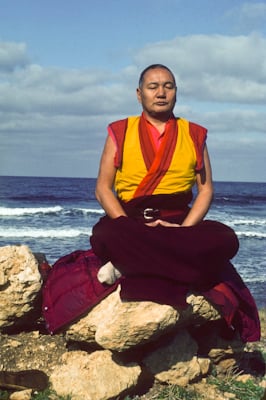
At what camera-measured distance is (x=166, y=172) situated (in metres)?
4.43

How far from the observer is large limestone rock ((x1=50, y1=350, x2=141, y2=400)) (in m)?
4.21

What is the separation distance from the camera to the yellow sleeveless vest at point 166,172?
14.5ft

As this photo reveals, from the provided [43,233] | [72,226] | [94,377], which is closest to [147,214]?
[94,377]

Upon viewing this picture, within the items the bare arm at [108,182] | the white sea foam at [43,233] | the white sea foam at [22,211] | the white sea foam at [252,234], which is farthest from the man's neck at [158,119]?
the white sea foam at [22,211]

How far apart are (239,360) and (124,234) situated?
6.31ft

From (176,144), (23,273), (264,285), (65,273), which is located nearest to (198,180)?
(176,144)

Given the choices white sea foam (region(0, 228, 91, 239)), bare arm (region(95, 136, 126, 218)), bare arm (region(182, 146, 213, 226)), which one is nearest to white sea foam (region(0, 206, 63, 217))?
white sea foam (region(0, 228, 91, 239))

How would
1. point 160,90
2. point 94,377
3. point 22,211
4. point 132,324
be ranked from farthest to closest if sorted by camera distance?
point 22,211 → point 160,90 → point 94,377 → point 132,324

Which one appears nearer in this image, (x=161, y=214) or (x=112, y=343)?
(x=112, y=343)

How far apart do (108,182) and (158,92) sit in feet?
2.67

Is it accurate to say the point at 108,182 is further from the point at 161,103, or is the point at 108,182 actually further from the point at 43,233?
the point at 43,233

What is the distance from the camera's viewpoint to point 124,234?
4113 mm

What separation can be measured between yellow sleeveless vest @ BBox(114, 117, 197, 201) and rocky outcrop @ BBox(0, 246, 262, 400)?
33.2 inches

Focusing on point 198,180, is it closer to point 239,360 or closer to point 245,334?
point 245,334
